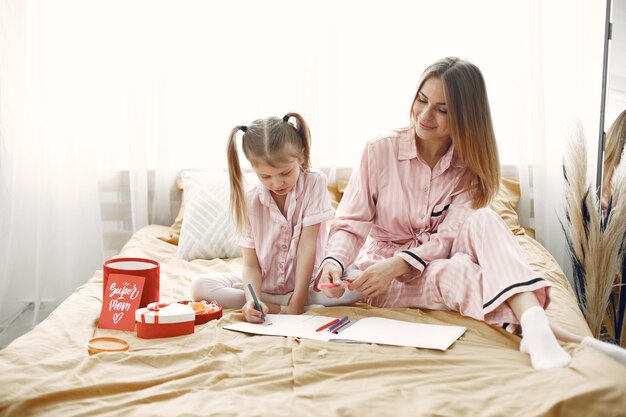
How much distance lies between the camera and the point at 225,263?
8.28 feet

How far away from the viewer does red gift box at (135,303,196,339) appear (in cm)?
158

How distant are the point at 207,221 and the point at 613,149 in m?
1.57

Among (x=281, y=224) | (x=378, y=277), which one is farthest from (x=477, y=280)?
(x=281, y=224)

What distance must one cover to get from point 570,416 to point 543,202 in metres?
2.00

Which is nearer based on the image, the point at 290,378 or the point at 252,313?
the point at 290,378

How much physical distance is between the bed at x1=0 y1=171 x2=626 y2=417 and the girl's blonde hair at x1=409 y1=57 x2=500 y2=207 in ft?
1.37

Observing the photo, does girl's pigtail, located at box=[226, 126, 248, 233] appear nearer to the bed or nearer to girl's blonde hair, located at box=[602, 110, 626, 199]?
the bed

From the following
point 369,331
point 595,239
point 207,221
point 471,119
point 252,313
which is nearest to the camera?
point 369,331

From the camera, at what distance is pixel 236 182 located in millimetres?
1903

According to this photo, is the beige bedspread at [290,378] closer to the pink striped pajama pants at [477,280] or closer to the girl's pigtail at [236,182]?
the pink striped pajama pants at [477,280]

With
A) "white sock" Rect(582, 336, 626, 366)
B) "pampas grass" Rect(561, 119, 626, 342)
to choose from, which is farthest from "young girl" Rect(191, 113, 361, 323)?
"pampas grass" Rect(561, 119, 626, 342)

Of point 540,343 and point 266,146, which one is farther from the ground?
point 266,146

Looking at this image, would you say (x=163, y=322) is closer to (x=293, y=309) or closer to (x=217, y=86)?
(x=293, y=309)

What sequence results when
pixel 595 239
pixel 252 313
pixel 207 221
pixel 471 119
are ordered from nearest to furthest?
pixel 252 313 < pixel 471 119 < pixel 595 239 < pixel 207 221
